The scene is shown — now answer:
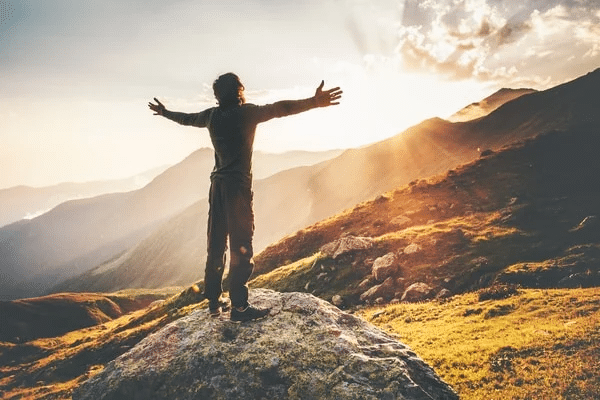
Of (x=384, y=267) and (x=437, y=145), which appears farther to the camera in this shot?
(x=437, y=145)

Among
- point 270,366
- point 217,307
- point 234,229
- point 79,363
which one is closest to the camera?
point 270,366

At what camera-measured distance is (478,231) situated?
37.1 meters

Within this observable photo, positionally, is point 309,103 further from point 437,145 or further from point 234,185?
point 437,145

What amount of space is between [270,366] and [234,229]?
2.56m

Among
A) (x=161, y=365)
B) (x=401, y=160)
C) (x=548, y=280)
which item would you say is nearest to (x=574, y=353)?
(x=548, y=280)

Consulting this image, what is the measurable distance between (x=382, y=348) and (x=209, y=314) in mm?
3650

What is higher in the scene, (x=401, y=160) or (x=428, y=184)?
(x=401, y=160)

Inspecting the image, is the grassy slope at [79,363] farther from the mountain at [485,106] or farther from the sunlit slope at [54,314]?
the mountain at [485,106]

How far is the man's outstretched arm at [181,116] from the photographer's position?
7617 mm

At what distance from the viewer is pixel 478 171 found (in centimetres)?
5534

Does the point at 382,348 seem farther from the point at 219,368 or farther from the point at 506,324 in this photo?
the point at 506,324

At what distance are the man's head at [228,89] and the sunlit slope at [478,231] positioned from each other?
83.5 ft

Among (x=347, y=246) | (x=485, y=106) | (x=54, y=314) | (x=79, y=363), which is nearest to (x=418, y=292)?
(x=347, y=246)

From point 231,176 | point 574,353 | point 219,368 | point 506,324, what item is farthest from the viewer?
point 506,324
